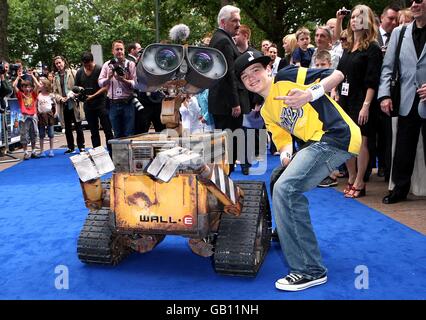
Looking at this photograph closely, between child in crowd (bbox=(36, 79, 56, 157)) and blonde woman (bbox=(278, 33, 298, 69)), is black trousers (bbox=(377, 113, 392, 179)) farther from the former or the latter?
child in crowd (bbox=(36, 79, 56, 157))

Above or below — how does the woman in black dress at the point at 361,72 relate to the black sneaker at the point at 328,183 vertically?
above

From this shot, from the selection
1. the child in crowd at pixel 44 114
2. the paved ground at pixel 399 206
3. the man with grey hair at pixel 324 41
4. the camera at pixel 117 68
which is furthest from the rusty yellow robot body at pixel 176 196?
the child in crowd at pixel 44 114

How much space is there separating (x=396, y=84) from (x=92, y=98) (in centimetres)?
501

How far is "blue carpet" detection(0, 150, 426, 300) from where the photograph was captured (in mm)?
2996

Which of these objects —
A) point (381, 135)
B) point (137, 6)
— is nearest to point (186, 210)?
point (381, 135)

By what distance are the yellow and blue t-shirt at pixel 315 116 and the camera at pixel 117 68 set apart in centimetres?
429

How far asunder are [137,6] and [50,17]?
12951mm

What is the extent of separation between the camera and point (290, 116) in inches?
127

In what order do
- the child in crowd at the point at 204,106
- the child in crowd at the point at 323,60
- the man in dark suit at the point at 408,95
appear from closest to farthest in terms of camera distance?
the man in dark suit at the point at 408,95 → the child in crowd at the point at 323,60 → the child in crowd at the point at 204,106

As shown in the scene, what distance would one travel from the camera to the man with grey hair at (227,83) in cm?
577

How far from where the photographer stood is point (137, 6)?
2772 cm

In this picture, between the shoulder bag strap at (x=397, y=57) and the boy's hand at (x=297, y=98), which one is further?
the shoulder bag strap at (x=397, y=57)

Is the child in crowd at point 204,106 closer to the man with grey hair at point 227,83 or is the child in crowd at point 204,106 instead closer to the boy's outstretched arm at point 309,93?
the man with grey hair at point 227,83

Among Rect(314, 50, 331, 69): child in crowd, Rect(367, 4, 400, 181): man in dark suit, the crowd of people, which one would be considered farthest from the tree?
Rect(367, 4, 400, 181): man in dark suit
